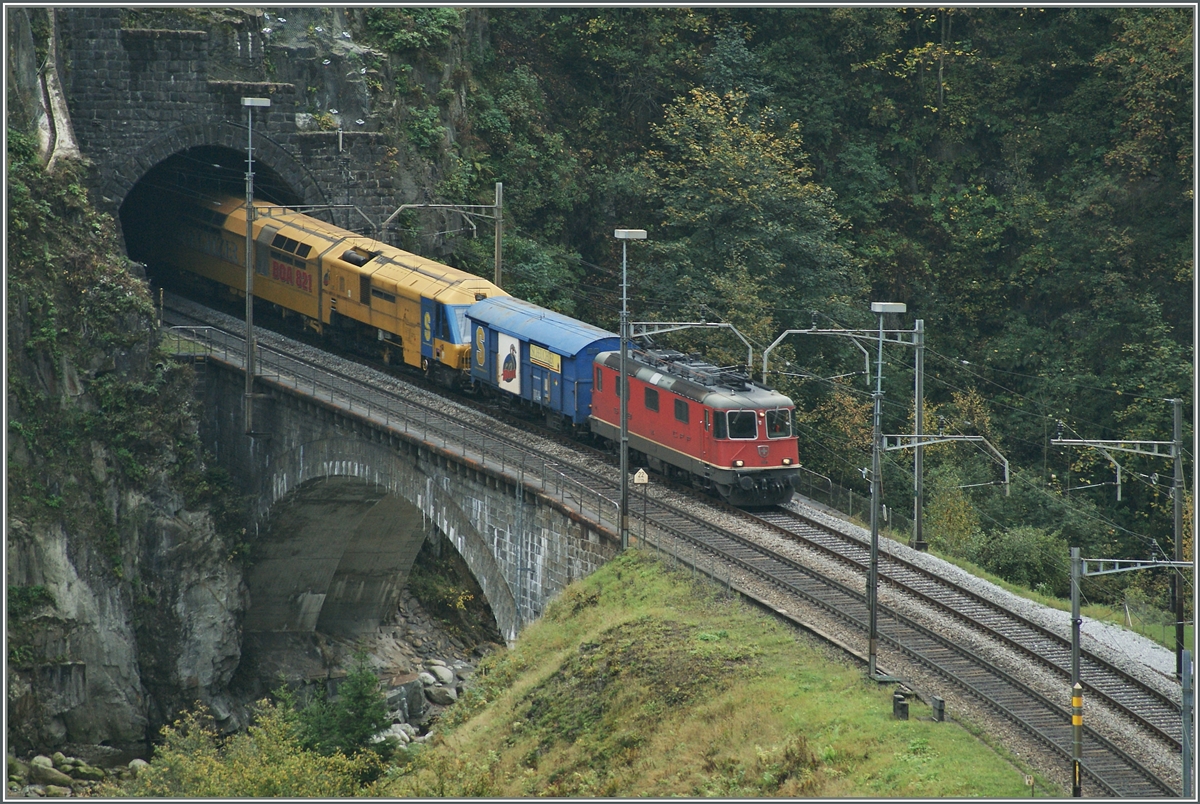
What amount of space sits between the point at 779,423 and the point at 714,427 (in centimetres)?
201

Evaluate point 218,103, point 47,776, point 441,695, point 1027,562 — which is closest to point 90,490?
point 47,776

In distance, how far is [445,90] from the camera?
2576 inches

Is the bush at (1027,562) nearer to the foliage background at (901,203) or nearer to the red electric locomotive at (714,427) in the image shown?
the foliage background at (901,203)

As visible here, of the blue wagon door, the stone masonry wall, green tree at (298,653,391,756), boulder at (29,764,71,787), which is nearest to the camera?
green tree at (298,653,391,756)

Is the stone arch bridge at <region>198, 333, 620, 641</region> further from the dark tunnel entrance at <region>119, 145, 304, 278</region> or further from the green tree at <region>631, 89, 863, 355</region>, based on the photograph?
the green tree at <region>631, 89, 863, 355</region>

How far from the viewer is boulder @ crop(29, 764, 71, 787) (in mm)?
44281

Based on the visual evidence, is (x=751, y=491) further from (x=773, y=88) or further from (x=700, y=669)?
(x=773, y=88)

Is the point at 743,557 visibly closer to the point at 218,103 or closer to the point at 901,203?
the point at 218,103

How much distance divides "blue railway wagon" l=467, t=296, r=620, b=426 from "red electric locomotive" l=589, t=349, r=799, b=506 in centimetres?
190

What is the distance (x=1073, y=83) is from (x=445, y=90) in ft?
94.2

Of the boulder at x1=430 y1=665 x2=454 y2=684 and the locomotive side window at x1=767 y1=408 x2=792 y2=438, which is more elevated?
the locomotive side window at x1=767 y1=408 x2=792 y2=438

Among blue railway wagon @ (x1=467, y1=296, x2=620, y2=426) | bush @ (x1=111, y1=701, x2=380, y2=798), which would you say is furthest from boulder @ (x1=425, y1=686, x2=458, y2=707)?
bush @ (x1=111, y1=701, x2=380, y2=798)

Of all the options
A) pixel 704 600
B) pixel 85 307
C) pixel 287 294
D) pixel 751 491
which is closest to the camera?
pixel 704 600

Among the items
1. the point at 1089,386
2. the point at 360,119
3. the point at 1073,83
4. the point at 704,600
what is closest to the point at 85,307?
the point at 360,119
